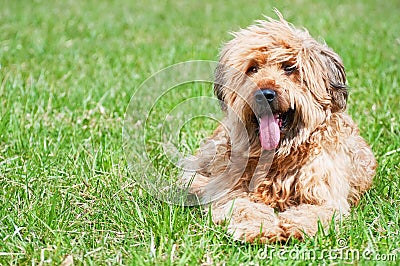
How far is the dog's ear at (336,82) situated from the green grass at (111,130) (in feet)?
2.26

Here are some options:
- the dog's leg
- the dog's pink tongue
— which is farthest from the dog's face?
the dog's leg

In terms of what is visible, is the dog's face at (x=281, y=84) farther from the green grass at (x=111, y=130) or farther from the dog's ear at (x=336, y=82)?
the green grass at (x=111, y=130)

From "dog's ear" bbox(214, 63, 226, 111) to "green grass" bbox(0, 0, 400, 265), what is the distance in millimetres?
809

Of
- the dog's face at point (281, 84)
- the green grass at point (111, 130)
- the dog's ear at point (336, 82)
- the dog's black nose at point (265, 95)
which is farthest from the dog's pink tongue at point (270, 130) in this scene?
the green grass at point (111, 130)

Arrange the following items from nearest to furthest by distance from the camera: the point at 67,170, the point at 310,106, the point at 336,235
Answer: the point at 336,235 < the point at 310,106 < the point at 67,170

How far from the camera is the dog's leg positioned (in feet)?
12.8

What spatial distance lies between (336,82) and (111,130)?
226 centimetres

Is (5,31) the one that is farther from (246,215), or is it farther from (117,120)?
(246,215)

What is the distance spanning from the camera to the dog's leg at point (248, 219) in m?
3.90

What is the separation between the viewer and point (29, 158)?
5.18 metres

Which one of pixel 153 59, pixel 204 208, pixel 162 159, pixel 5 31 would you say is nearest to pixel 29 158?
pixel 162 159

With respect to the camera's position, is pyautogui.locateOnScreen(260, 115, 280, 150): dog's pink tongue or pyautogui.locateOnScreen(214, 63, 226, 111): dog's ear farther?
pyautogui.locateOnScreen(214, 63, 226, 111): dog's ear

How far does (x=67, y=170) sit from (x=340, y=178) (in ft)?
6.42

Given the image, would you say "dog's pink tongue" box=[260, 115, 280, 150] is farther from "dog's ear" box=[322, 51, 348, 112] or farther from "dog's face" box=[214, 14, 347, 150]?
"dog's ear" box=[322, 51, 348, 112]
